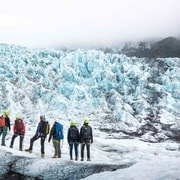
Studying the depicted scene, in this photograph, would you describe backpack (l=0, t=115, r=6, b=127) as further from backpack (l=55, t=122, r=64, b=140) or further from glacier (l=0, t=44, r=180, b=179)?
glacier (l=0, t=44, r=180, b=179)

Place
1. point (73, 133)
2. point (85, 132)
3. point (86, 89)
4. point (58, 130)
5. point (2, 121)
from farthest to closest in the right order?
1. point (86, 89)
2. point (2, 121)
3. point (58, 130)
4. point (73, 133)
5. point (85, 132)

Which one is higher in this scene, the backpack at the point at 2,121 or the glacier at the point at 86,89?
the backpack at the point at 2,121

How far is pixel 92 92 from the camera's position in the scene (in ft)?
321

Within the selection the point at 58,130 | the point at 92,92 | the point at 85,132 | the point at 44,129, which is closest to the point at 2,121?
the point at 44,129

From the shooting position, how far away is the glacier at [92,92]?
9506 centimetres

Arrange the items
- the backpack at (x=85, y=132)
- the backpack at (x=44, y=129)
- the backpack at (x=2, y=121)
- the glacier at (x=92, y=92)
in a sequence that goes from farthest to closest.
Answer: the glacier at (x=92, y=92), the backpack at (x=2, y=121), the backpack at (x=44, y=129), the backpack at (x=85, y=132)

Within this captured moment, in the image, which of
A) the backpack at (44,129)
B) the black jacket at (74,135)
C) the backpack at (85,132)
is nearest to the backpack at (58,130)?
the black jacket at (74,135)

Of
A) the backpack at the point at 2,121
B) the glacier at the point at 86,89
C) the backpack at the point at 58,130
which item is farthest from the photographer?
the glacier at the point at 86,89

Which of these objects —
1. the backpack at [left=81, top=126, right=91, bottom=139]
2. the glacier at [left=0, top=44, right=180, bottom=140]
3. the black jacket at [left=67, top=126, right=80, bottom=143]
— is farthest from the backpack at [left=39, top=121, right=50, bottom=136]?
the glacier at [left=0, top=44, right=180, bottom=140]

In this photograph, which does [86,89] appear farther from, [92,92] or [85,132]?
[85,132]

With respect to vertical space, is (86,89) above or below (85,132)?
below

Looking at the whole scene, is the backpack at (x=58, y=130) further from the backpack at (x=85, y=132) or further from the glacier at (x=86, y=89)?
the glacier at (x=86, y=89)

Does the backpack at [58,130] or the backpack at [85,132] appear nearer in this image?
the backpack at [85,132]

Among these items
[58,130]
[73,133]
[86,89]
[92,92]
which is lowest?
[92,92]
